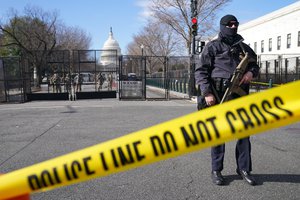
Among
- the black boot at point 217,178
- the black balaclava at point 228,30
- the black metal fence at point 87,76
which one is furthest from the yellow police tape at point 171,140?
the black metal fence at point 87,76

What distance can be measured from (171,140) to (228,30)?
2.82 metres

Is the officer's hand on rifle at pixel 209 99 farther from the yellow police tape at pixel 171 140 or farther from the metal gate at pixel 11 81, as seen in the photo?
the metal gate at pixel 11 81

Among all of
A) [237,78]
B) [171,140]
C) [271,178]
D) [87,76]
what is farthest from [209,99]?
[87,76]

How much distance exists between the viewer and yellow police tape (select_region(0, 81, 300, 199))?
167cm

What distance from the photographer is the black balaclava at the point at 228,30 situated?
4.16m

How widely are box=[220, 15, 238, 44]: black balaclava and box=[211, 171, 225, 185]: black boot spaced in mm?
1677

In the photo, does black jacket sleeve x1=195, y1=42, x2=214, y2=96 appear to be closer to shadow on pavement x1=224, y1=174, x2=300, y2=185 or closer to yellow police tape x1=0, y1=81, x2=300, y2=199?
shadow on pavement x1=224, y1=174, x2=300, y2=185

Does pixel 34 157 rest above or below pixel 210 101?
below

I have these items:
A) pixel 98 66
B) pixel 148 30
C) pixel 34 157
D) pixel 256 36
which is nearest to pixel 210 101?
pixel 34 157

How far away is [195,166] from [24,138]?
4.31 metres

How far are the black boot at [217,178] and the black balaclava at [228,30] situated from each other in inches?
66.0

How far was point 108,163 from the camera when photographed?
5.61ft

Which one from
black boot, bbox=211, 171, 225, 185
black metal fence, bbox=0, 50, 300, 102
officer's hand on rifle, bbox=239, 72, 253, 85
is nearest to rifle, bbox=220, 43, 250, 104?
officer's hand on rifle, bbox=239, 72, 253, 85

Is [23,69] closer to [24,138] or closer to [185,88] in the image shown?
[185,88]
